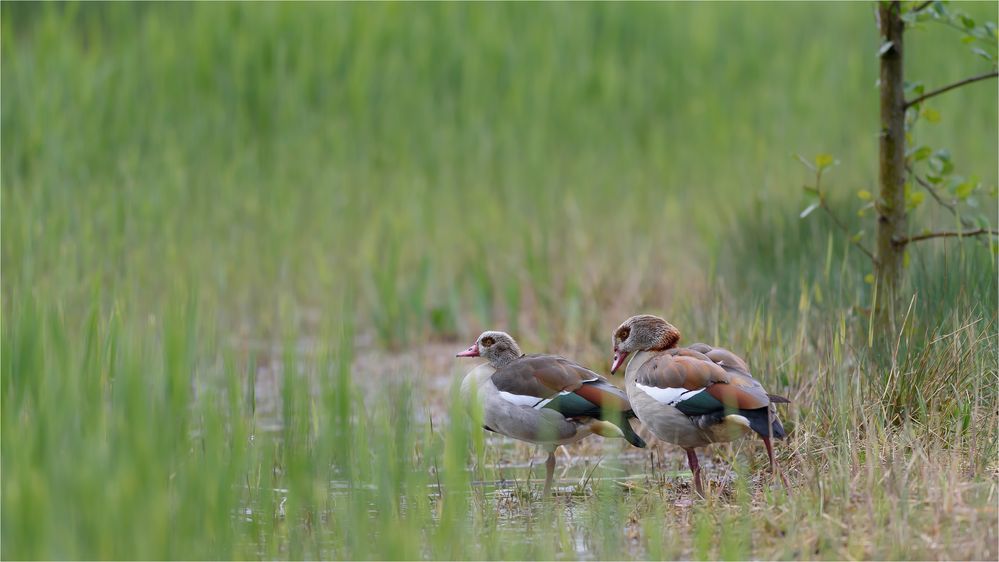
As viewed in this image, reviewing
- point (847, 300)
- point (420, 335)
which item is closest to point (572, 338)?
point (420, 335)

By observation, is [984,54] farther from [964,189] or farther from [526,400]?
[526,400]

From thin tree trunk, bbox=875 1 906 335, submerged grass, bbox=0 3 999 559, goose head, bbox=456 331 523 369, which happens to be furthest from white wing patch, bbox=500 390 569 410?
thin tree trunk, bbox=875 1 906 335

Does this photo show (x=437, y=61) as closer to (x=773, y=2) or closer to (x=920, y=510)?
(x=773, y=2)

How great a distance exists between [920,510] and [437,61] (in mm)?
9412

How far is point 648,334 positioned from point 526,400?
0.67 meters

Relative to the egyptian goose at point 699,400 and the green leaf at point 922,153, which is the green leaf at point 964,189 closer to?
the green leaf at point 922,153

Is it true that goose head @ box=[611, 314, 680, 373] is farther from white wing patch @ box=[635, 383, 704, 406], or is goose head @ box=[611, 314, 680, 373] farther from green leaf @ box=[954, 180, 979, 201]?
green leaf @ box=[954, 180, 979, 201]

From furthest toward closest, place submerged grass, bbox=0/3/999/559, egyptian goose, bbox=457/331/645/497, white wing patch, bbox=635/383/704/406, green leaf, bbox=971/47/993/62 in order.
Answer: green leaf, bbox=971/47/993/62, egyptian goose, bbox=457/331/645/497, white wing patch, bbox=635/383/704/406, submerged grass, bbox=0/3/999/559

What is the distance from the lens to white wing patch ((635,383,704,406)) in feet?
16.6

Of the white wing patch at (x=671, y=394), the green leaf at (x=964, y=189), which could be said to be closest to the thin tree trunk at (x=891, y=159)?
the green leaf at (x=964, y=189)

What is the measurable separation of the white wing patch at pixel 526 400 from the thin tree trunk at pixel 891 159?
2015 mm

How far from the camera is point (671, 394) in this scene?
511 centimetres

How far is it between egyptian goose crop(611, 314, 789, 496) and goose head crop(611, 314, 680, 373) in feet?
Result: 0.58

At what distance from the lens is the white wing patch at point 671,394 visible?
16.6 feet
